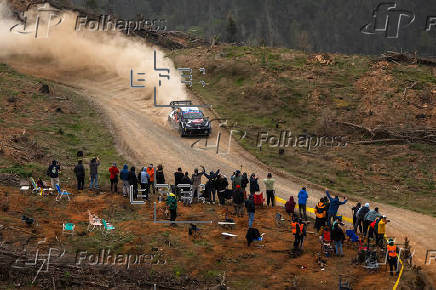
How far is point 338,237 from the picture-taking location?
1983 cm

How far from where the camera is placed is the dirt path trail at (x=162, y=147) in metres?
24.0

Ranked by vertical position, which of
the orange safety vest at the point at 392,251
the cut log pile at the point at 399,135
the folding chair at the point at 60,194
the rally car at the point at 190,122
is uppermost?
the cut log pile at the point at 399,135

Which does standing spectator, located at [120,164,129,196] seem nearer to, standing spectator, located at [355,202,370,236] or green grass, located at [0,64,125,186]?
green grass, located at [0,64,125,186]

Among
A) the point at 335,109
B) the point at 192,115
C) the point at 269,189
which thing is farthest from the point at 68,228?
the point at 335,109

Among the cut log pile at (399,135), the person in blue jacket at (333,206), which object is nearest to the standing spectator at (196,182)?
the person in blue jacket at (333,206)

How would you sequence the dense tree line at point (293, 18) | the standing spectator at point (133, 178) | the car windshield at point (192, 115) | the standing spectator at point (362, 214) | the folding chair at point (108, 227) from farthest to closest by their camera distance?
the dense tree line at point (293, 18)
the car windshield at point (192, 115)
the standing spectator at point (133, 178)
the standing spectator at point (362, 214)
the folding chair at point (108, 227)

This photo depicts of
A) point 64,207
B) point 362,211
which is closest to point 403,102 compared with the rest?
point 362,211

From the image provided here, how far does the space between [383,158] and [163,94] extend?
57.6 ft

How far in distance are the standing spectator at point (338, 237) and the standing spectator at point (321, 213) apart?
1.89 meters

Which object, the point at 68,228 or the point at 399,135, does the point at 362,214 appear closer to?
the point at 68,228

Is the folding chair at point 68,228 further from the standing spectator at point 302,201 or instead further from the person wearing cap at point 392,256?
the person wearing cap at point 392,256

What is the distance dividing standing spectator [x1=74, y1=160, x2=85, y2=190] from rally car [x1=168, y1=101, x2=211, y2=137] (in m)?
11.6

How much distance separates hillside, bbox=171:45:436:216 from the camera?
31141mm

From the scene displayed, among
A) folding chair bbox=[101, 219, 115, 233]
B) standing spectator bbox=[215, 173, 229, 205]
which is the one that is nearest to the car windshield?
standing spectator bbox=[215, 173, 229, 205]
